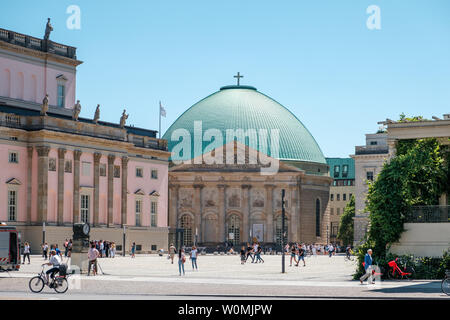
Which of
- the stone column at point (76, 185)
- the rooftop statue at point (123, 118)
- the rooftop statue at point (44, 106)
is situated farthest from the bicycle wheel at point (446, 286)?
the rooftop statue at point (123, 118)

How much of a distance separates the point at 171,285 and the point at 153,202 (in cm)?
6280

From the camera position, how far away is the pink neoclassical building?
80.6m

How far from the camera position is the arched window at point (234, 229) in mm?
133250

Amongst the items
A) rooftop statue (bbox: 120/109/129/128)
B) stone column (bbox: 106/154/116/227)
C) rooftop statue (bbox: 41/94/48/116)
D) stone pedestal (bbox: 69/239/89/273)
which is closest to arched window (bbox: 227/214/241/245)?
rooftop statue (bbox: 120/109/129/128)

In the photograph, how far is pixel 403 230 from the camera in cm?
A: 4206

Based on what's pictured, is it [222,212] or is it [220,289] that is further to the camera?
[222,212]

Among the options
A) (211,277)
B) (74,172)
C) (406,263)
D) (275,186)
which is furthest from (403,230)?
(275,186)

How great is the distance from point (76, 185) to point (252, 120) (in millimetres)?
62261

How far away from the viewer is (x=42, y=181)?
266ft

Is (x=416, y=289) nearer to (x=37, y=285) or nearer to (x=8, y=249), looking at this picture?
(x=37, y=285)

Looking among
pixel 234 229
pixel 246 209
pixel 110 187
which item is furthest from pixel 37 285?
pixel 246 209

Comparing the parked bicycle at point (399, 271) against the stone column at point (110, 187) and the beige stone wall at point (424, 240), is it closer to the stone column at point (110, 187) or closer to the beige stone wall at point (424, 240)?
the beige stone wall at point (424, 240)

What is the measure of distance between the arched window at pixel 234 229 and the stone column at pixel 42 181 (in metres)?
55.1

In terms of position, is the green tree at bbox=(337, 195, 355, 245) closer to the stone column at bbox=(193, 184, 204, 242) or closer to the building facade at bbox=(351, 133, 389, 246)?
the building facade at bbox=(351, 133, 389, 246)
